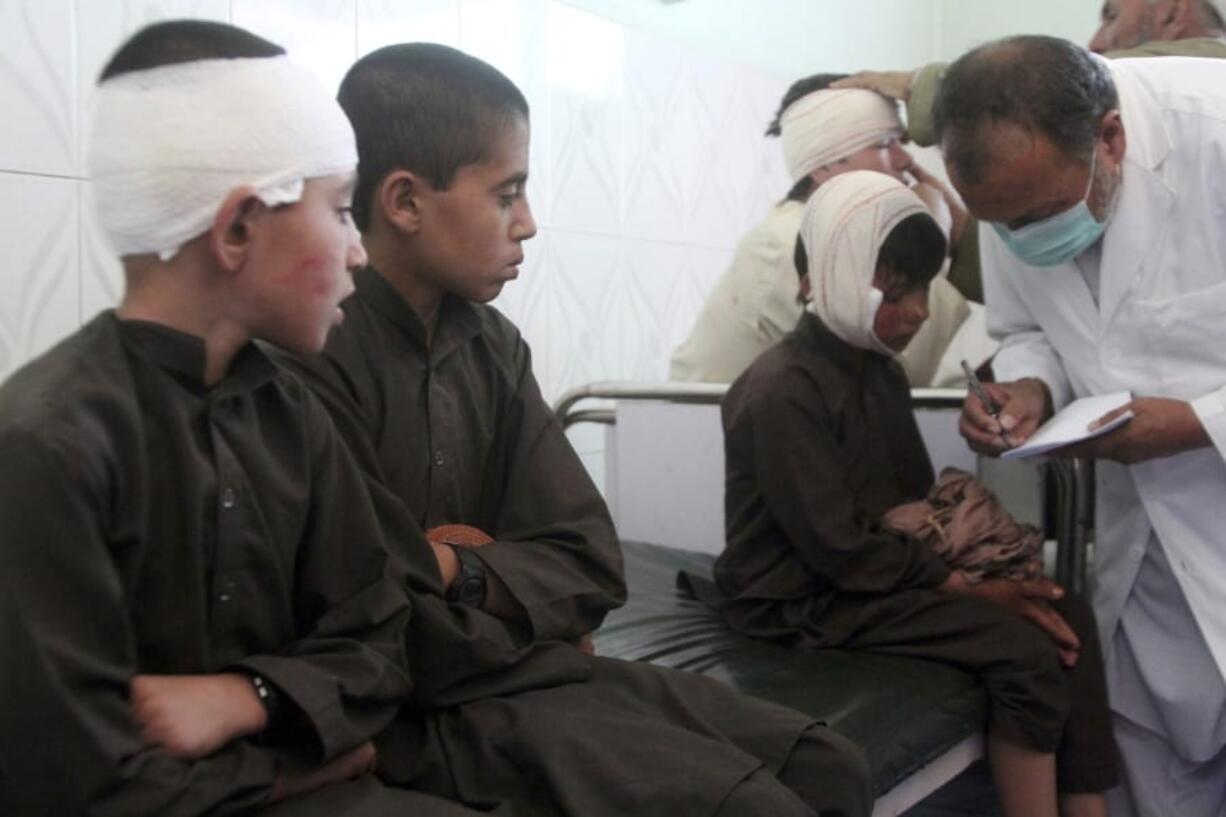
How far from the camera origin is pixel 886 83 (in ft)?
10.9

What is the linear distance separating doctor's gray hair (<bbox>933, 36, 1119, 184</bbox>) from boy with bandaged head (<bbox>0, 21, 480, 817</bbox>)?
125 cm

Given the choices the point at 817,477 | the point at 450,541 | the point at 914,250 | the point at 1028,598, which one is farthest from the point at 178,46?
the point at 1028,598

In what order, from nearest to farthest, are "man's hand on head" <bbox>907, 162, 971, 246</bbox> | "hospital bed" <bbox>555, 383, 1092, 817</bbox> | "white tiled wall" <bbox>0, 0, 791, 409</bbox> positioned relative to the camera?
1. "hospital bed" <bbox>555, 383, 1092, 817</bbox>
2. "white tiled wall" <bbox>0, 0, 791, 409</bbox>
3. "man's hand on head" <bbox>907, 162, 971, 246</bbox>

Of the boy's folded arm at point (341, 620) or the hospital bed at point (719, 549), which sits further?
the hospital bed at point (719, 549)

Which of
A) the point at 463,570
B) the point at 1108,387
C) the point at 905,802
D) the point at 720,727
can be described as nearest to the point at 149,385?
the point at 463,570

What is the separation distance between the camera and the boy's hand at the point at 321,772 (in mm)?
1210

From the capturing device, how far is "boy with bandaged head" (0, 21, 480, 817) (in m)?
1.05

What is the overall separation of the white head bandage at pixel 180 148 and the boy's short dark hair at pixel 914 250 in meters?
1.42

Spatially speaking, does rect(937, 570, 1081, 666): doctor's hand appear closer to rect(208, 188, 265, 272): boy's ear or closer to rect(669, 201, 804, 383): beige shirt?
rect(669, 201, 804, 383): beige shirt

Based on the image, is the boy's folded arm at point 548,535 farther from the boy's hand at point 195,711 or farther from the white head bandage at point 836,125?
the white head bandage at point 836,125

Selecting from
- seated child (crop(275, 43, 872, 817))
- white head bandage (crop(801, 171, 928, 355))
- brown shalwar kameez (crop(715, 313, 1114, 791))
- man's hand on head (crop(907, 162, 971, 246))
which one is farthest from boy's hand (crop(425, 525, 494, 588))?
man's hand on head (crop(907, 162, 971, 246))

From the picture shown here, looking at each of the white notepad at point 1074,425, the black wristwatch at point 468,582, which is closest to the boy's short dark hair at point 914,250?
the white notepad at point 1074,425

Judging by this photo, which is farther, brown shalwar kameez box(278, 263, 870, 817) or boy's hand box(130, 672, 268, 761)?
brown shalwar kameez box(278, 263, 870, 817)

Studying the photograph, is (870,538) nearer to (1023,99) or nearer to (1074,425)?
(1074,425)
